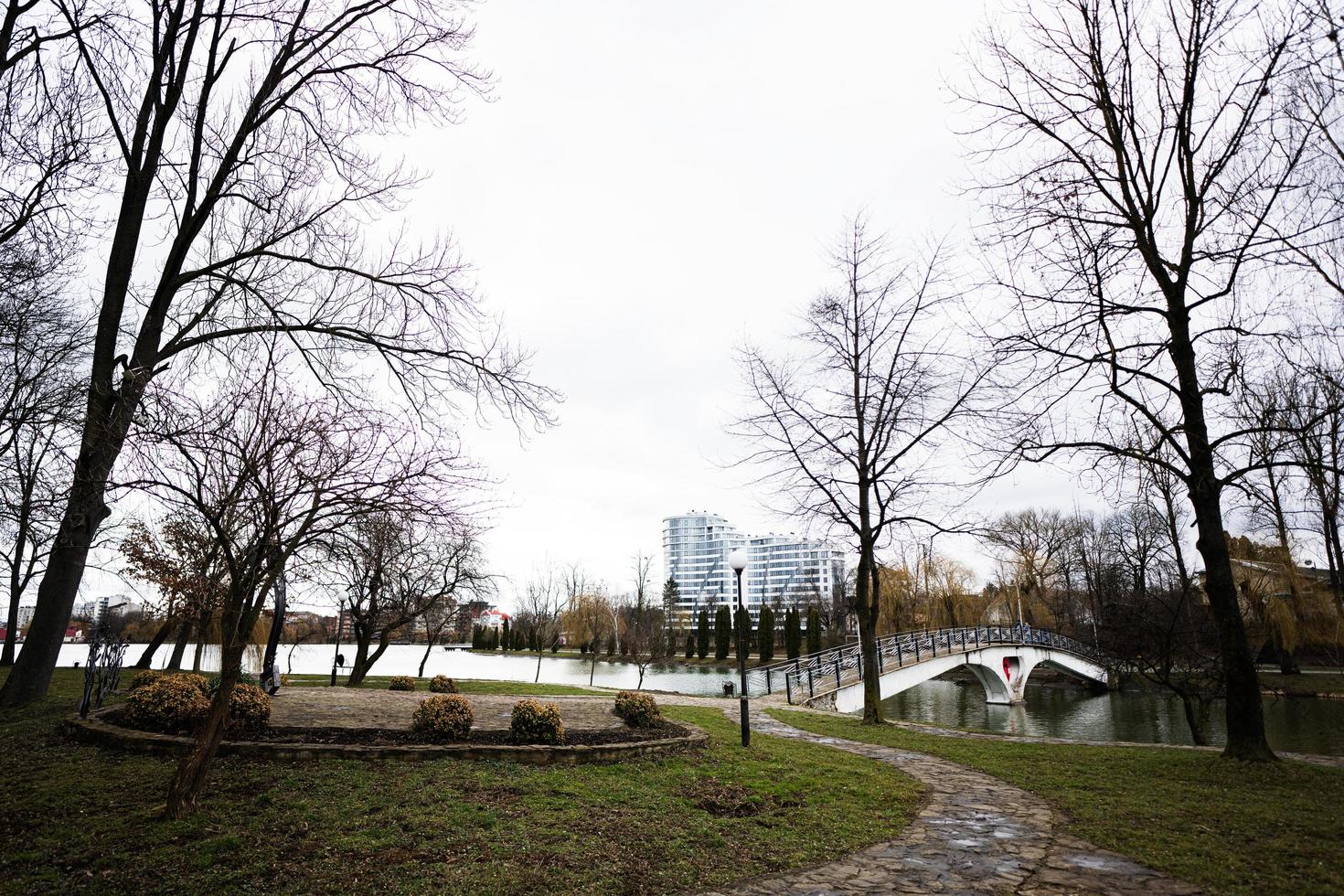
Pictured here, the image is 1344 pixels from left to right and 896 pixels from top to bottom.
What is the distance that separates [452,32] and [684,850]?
10.6 m

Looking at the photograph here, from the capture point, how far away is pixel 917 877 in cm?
503

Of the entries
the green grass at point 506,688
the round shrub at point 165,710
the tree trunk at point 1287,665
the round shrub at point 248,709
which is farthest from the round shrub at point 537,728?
the tree trunk at point 1287,665

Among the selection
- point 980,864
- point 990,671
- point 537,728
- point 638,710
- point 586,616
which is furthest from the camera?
point 586,616

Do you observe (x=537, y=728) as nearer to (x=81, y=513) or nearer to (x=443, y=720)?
(x=443, y=720)

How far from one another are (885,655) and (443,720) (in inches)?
757

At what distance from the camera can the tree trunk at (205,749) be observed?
5566 mm

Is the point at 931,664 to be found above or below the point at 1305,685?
above

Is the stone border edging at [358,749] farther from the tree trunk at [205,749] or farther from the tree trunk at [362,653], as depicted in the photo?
the tree trunk at [362,653]

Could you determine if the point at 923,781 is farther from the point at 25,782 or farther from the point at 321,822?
the point at 25,782

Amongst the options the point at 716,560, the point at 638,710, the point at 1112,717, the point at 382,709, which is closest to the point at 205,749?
the point at 638,710

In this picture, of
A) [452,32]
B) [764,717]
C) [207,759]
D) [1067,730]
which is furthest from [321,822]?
[1067,730]

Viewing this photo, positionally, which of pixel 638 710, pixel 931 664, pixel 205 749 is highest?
pixel 205 749

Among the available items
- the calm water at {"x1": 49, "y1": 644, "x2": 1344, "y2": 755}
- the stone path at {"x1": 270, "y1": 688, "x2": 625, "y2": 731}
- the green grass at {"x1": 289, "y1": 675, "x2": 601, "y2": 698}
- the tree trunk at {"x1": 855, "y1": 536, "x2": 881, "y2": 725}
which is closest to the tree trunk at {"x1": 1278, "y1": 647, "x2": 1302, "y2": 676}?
the calm water at {"x1": 49, "y1": 644, "x2": 1344, "y2": 755}

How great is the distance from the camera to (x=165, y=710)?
8.30m
